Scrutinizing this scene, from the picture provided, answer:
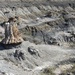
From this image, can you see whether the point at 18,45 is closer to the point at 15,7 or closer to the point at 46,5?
the point at 15,7

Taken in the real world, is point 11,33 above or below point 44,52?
above

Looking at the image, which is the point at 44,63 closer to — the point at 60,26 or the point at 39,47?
the point at 39,47

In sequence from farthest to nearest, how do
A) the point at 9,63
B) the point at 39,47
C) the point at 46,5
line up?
the point at 46,5
the point at 39,47
the point at 9,63

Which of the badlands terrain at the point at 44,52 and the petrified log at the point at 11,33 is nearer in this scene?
the badlands terrain at the point at 44,52

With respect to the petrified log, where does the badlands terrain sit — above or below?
below

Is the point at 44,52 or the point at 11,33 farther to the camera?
the point at 44,52

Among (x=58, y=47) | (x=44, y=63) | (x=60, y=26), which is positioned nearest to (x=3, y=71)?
(x=44, y=63)

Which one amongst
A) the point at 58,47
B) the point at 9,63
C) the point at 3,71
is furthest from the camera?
the point at 58,47

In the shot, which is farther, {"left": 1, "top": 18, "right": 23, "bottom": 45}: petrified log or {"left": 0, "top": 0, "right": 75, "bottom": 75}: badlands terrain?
{"left": 1, "top": 18, "right": 23, "bottom": 45}: petrified log

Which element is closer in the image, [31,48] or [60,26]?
[31,48]

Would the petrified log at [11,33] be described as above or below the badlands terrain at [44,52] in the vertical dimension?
above
